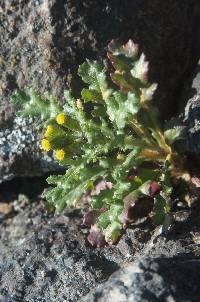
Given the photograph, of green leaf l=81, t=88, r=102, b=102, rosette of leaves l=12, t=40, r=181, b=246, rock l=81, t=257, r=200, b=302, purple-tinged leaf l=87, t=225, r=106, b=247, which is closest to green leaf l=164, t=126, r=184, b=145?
rosette of leaves l=12, t=40, r=181, b=246

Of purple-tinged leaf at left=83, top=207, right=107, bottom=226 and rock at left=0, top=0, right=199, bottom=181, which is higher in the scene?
rock at left=0, top=0, right=199, bottom=181

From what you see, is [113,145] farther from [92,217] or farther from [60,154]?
[92,217]

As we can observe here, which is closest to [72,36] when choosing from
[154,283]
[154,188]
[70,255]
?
[154,188]

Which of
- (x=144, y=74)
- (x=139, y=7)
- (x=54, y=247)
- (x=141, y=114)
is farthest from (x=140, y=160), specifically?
(x=139, y=7)

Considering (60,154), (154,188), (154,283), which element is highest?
(60,154)

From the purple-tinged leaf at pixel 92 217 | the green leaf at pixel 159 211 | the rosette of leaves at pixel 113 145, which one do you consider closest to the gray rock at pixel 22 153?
the rosette of leaves at pixel 113 145

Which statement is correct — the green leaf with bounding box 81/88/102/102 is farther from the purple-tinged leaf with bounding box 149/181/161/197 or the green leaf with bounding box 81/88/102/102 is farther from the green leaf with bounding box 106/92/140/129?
the purple-tinged leaf with bounding box 149/181/161/197

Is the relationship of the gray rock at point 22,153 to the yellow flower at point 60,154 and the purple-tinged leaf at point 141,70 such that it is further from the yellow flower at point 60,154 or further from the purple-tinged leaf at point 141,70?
the purple-tinged leaf at point 141,70

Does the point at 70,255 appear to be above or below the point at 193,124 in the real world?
below
